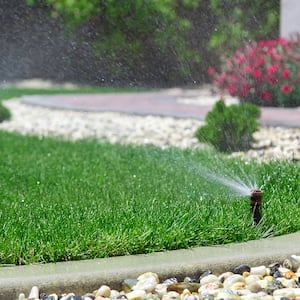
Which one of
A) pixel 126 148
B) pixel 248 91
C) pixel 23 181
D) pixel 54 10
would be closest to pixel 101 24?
pixel 54 10

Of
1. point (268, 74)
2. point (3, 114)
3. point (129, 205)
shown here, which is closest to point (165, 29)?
point (268, 74)

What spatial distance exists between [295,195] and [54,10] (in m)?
17.9

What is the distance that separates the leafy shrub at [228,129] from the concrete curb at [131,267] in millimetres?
3566

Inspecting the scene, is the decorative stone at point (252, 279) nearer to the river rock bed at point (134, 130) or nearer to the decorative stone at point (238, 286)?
the decorative stone at point (238, 286)

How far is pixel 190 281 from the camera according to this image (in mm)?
3193

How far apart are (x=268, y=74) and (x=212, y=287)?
8.33 m

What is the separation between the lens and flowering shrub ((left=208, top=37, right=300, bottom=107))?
11.2 metres

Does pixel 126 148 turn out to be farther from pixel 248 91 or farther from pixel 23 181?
pixel 248 91

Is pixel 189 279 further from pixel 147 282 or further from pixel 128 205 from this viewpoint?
pixel 128 205

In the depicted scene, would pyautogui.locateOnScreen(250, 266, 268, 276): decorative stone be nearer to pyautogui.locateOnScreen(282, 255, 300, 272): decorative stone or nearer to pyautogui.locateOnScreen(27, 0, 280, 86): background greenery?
pyautogui.locateOnScreen(282, 255, 300, 272): decorative stone

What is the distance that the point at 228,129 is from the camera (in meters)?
7.16

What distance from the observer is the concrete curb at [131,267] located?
10.1 feet

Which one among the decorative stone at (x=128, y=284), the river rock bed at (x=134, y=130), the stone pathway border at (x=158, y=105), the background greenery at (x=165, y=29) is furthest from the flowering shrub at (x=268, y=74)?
the decorative stone at (x=128, y=284)

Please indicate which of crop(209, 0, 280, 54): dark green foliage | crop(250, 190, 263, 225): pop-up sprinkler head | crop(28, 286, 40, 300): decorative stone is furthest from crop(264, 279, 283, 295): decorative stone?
crop(209, 0, 280, 54): dark green foliage
